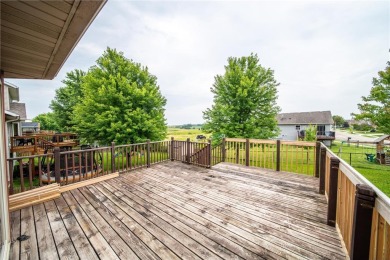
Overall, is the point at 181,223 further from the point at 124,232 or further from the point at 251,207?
the point at 251,207

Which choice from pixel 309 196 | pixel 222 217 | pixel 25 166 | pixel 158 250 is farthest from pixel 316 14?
pixel 25 166

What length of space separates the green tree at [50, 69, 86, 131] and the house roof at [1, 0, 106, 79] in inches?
743

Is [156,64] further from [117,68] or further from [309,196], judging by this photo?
[309,196]

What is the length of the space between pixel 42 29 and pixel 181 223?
3122 mm

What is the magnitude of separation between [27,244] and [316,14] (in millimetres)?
12045

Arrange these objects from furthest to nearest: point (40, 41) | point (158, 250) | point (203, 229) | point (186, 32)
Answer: point (186, 32), point (203, 229), point (158, 250), point (40, 41)

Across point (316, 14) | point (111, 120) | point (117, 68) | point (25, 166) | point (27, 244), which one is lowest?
point (25, 166)

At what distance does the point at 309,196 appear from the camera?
3.55 m

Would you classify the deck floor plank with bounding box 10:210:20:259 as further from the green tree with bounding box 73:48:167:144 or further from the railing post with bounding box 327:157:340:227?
the green tree with bounding box 73:48:167:144

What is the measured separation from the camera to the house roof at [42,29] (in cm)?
122

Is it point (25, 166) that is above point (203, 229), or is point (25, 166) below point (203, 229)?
below

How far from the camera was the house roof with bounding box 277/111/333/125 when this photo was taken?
28581 millimetres

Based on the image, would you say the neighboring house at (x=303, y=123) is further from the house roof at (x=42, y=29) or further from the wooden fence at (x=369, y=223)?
the house roof at (x=42, y=29)

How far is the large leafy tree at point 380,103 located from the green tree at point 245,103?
6684mm
